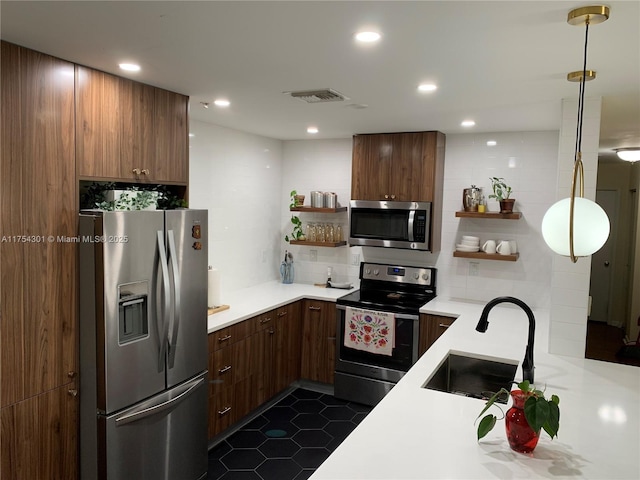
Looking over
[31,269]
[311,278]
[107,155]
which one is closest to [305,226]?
[311,278]

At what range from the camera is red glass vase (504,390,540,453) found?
166 cm

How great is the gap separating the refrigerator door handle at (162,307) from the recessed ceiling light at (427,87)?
5.21 feet

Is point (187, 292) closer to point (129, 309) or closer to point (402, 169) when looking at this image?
point (129, 309)

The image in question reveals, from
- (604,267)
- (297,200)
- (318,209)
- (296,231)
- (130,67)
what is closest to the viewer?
(130,67)

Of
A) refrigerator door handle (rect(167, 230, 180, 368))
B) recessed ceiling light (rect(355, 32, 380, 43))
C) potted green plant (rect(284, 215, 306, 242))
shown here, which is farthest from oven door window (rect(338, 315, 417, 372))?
recessed ceiling light (rect(355, 32, 380, 43))

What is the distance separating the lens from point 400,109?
3.28 m

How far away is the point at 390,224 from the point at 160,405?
8.08 ft

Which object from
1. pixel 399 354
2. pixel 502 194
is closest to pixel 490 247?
pixel 502 194

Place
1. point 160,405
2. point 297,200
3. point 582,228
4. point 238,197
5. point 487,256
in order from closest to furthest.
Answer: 1. point 582,228
2. point 160,405
3. point 487,256
4. point 238,197
5. point 297,200

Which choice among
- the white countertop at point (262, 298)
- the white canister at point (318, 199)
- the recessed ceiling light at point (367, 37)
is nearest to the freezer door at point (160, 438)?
the white countertop at point (262, 298)

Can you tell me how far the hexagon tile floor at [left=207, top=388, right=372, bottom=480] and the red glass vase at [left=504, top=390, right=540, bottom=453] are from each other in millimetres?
1831

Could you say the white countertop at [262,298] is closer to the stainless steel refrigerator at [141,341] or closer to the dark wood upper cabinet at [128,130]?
the stainless steel refrigerator at [141,341]

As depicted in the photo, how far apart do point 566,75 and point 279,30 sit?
A: 140 centimetres

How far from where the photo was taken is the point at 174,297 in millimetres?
2699
